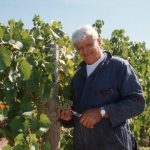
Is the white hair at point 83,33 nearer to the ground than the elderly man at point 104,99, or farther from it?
farther from it

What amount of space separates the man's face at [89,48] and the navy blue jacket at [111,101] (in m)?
0.08

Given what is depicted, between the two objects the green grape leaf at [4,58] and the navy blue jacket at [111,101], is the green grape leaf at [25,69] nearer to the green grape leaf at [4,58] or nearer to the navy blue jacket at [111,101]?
the green grape leaf at [4,58]

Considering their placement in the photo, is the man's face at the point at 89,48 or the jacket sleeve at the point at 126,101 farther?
the man's face at the point at 89,48

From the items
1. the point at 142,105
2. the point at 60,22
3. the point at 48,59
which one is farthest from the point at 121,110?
the point at 60,22

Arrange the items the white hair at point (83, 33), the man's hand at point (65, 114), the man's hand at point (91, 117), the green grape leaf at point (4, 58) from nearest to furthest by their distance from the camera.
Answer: the green grape leaf at point (4, 58), the man's hand at point (91, 117), the white hair at point (83, 33), the man's hand at point (65, 114)

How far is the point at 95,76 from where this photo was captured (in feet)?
11.8

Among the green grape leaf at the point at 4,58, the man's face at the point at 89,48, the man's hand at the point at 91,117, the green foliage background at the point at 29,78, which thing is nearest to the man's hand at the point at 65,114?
the green foliage background at the point at 29,78

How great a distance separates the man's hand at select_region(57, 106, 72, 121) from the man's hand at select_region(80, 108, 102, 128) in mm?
323

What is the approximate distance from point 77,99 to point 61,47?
56 centimetres

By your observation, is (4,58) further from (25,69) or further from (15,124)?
(15,124)

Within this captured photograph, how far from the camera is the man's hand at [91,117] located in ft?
11.2

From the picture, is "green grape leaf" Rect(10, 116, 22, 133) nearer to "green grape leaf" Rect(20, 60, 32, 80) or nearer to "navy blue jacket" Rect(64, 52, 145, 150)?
"green grape leaf" Rect(20, 60, 32, 80)

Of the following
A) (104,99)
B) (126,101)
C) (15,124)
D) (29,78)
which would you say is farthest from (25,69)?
(126,101)

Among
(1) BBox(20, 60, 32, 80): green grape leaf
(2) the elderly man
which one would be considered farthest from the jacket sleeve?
(1) BBox(20, 60, 32, 80): green grape leaf
